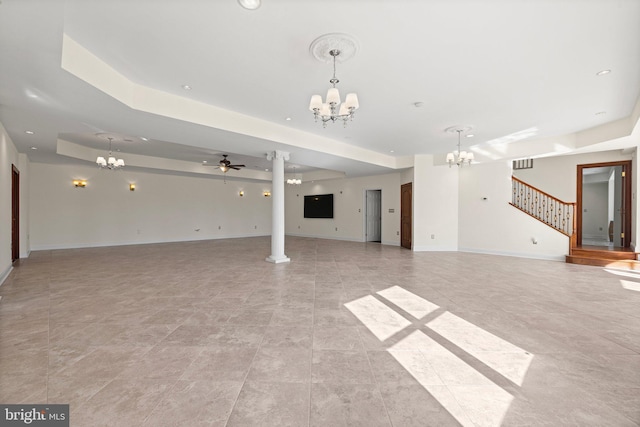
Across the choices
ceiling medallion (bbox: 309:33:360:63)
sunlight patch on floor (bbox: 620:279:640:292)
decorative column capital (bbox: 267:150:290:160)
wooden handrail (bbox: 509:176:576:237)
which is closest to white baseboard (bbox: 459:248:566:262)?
wooden handrail (bbox: 509:176:576:237)

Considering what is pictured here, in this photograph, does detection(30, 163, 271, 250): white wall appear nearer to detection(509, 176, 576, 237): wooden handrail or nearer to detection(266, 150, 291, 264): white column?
detection(266, 150, 291, 264): white column

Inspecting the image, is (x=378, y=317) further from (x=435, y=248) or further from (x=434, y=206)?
(x=434, y=206)

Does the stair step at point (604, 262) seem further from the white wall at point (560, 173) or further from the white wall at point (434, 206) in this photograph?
the white wall at point (434, 206)

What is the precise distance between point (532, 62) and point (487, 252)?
6443mm

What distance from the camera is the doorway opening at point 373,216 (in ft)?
38.7

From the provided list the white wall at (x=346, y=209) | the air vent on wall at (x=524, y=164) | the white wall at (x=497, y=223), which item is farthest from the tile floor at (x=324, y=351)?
the white wall at (x=346, y=209)

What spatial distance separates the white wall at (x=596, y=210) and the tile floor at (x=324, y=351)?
797 centimetres

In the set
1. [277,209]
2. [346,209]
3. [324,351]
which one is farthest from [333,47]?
[346,209]

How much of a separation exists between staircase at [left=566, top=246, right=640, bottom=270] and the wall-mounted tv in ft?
27.9

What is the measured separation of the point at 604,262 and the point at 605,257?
0.26m

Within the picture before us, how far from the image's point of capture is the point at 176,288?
4547 millimetres

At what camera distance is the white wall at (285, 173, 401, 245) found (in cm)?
1070

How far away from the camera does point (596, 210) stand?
36.4 feet

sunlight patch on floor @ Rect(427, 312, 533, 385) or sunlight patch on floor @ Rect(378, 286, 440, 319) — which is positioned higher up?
sunlight patch on floor @ Rect(427, 312, 533, 385)
